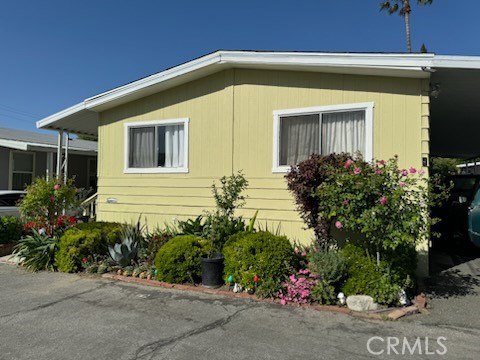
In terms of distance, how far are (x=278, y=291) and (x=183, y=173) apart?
160 inches

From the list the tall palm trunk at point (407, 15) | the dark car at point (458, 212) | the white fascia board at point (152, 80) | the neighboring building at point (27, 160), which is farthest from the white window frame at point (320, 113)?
the tall palm trunk at point (407, 15)

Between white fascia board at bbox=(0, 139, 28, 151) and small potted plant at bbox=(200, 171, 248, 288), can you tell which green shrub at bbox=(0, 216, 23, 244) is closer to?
white fascia board at bbox=(0, 139, 28, 151)

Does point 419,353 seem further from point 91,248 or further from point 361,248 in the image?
point 91,248

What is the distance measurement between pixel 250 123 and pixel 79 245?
407 centimetres

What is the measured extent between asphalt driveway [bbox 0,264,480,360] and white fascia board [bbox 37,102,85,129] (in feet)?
17.0

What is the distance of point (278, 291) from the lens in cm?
544

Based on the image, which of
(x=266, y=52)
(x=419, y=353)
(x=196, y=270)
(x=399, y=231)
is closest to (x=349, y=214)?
(x=399, y=231)

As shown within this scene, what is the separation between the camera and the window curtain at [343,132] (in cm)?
700

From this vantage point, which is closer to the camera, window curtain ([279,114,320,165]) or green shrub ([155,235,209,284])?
green shrub ([155,235,209,284])

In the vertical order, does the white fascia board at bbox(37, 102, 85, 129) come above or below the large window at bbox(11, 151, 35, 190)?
above

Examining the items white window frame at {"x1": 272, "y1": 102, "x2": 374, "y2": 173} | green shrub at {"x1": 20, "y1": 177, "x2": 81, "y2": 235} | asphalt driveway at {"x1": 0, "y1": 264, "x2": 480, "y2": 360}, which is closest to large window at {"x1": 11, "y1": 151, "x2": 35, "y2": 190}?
green shrub at {"x1": 20, "y1": 177, "x2": 81, "y2": 235}

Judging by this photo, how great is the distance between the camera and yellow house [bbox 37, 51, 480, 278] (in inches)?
263

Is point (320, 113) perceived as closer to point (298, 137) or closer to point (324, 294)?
point (298, 137)

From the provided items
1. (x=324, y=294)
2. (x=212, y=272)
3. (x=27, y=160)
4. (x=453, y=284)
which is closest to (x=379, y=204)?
(x=324, y=294)
